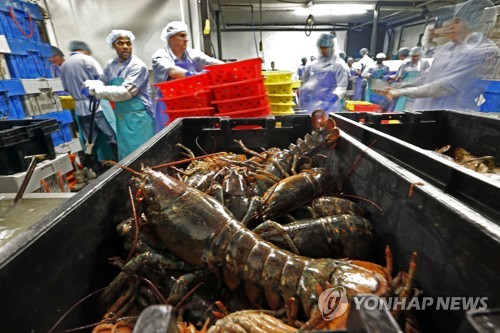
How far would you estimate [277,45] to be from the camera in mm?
15977

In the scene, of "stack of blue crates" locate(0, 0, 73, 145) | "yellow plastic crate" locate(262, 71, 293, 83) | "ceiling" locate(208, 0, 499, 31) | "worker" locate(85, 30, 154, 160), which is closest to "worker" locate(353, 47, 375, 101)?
"ceiling" locate(208, 0, 499, 31)

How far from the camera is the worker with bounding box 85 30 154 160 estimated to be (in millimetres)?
3508

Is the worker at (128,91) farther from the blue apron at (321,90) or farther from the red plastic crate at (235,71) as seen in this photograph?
the blue apron at (321,90)

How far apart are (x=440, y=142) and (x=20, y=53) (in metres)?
5.88

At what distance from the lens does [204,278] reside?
110 cm

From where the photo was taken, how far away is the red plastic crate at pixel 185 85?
2219 millimetres

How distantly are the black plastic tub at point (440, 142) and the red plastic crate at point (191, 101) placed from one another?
3.88 ft

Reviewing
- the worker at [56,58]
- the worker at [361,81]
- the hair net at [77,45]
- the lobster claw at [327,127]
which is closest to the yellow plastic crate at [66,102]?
the worker at [56,58]

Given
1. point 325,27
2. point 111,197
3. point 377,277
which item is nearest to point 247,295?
point 377,277

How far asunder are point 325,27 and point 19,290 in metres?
18.4

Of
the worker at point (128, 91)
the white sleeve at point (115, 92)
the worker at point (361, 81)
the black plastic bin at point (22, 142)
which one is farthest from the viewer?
the worker at point (361, 81)

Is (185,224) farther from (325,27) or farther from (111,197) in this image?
(325,27)

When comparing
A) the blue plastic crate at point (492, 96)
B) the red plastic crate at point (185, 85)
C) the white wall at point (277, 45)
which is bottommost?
the blue plastic crate at point (492, 96)

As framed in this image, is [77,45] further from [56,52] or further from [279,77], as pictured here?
[279,77]
